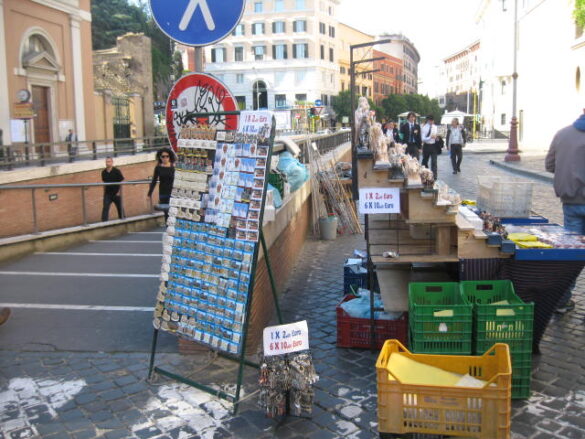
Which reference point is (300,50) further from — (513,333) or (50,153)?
(513,333)

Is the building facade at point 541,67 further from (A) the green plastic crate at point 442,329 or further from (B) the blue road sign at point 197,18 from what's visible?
(A) the green plastic crate at point 442,329

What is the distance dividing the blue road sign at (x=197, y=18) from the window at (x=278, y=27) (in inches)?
3205

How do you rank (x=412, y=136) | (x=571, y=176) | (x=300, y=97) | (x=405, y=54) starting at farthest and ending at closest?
(x=405, y=54) < (x=300, y=97) < (x=412, y=136) < (x=571, y=176)

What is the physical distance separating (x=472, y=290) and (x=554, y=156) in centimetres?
249

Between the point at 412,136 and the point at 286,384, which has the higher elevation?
the point at 412,136

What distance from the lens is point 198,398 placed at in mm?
4520

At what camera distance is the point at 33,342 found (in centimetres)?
566

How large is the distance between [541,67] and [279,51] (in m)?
48.9

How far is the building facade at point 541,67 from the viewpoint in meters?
32.6

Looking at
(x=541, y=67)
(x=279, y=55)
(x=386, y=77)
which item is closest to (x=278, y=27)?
(x=279, y=55)

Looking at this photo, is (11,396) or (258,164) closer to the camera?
(258,164)

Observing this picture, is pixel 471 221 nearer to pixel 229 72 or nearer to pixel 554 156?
pixel 554 156

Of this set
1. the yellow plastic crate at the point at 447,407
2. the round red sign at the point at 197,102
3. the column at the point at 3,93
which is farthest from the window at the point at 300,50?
the yellow plastic crate at the point at 447,407

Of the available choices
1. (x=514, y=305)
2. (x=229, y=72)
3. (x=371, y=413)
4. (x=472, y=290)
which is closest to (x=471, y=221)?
(x=472, y=290)
